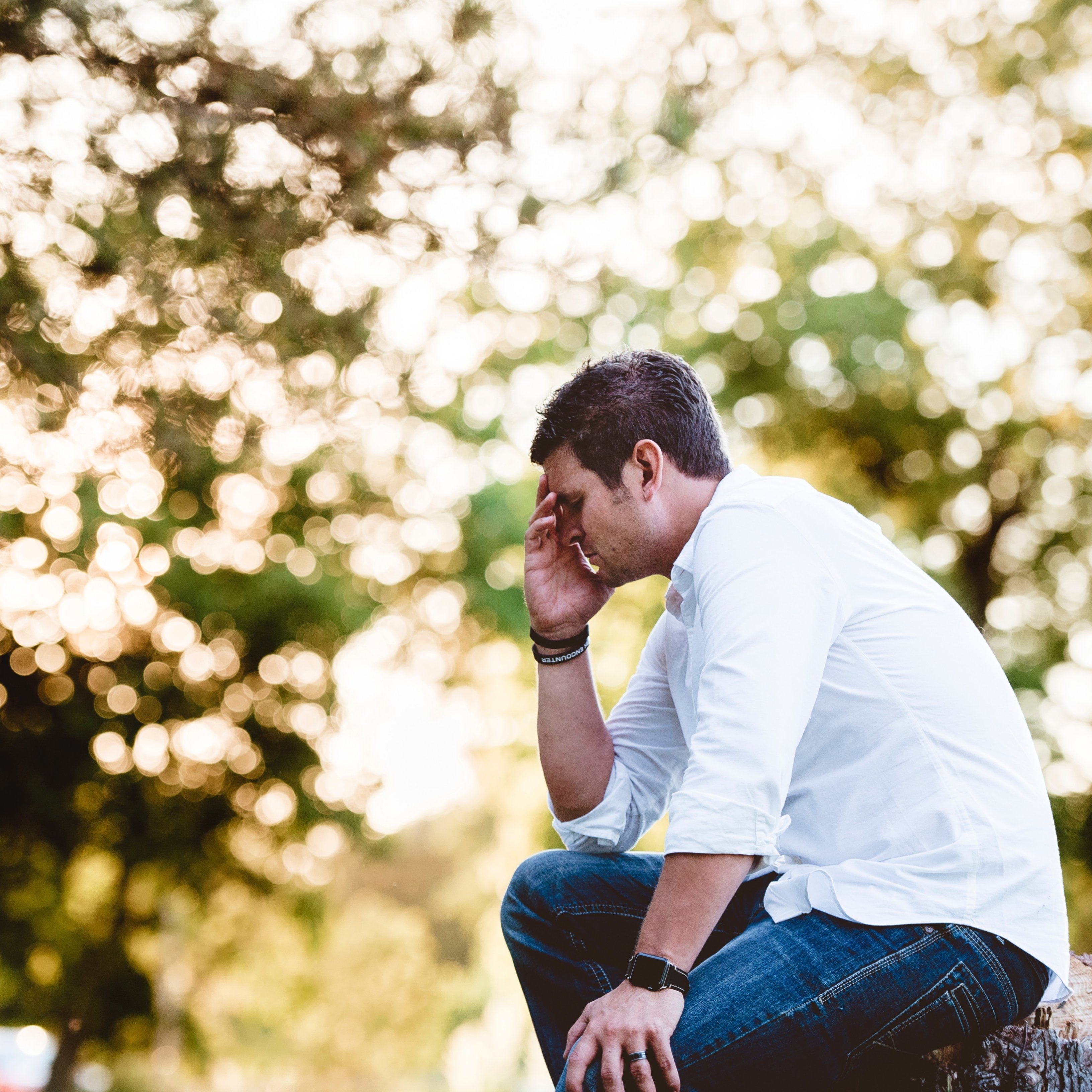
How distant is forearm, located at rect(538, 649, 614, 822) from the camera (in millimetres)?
2367

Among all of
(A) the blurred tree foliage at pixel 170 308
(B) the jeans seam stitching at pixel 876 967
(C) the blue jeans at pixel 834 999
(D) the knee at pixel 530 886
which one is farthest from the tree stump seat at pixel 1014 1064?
(A) the blurred tree foliage at pixel 170 308

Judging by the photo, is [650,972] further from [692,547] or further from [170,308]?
[170,308]

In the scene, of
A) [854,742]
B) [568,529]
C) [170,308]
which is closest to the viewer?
[854,742]

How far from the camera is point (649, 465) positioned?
7.12 ft

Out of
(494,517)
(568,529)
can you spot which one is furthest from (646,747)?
(494,517)

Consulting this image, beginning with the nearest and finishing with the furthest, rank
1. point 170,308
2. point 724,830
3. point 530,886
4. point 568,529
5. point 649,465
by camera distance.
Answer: point 724,830, point 649,465, point 530,886, point 568,529, point 170,308

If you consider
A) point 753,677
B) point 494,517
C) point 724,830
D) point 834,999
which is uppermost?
point 753,677

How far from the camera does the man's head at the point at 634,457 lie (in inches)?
85.7

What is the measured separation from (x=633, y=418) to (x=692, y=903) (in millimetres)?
1021

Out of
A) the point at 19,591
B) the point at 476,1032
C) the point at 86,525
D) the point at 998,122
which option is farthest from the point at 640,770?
the point at 476,1032

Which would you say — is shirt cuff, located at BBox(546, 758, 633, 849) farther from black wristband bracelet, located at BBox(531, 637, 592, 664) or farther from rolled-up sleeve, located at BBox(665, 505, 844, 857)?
rolled-up sleeve, located at BBox(665, 505, 844, 857)

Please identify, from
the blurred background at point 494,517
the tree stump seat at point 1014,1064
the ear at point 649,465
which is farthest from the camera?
the blurred background at point 494,517

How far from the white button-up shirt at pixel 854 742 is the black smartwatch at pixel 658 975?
0.58ft

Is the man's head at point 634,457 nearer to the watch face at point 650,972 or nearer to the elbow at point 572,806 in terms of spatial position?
the elbow at point 572,806
